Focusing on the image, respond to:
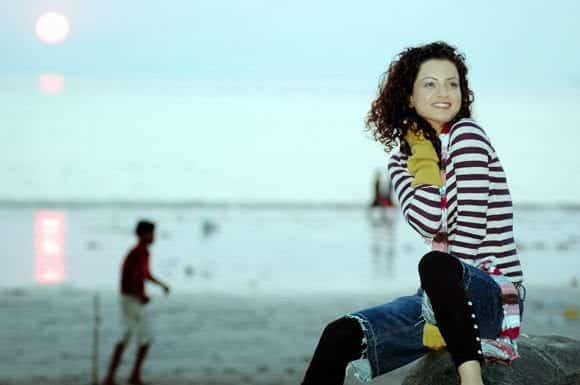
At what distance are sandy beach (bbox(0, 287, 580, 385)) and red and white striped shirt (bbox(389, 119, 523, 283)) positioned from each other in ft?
13.9

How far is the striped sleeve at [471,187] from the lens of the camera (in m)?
3.62

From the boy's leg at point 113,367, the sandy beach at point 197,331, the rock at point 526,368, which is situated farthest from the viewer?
the sandy beach at point 197,331

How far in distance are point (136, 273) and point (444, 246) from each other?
5466mm

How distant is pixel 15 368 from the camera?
872cm

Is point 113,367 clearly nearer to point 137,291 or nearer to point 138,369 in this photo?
point 138,369

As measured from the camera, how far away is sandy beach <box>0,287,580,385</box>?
28.4 feet

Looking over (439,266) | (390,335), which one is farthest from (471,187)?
(390,335)

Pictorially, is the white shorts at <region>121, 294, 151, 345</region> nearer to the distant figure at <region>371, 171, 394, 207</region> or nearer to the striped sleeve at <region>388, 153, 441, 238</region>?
the striped sleeve at <region>388, 153, 441, 238</region>

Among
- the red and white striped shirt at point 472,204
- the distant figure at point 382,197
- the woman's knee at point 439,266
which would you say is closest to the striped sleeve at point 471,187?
the red and white striped shirt at point 472,204

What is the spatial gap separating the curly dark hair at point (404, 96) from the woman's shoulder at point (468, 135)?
0.24 metres

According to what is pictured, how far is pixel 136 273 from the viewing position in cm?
880

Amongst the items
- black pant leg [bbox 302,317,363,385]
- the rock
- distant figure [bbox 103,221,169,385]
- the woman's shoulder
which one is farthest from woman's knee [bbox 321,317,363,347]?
distant figure [bbox 103,221,169,385]

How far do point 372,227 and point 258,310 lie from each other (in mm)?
17343

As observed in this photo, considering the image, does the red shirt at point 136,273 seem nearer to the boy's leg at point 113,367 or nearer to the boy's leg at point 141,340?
the boy's leg at point 141,340
